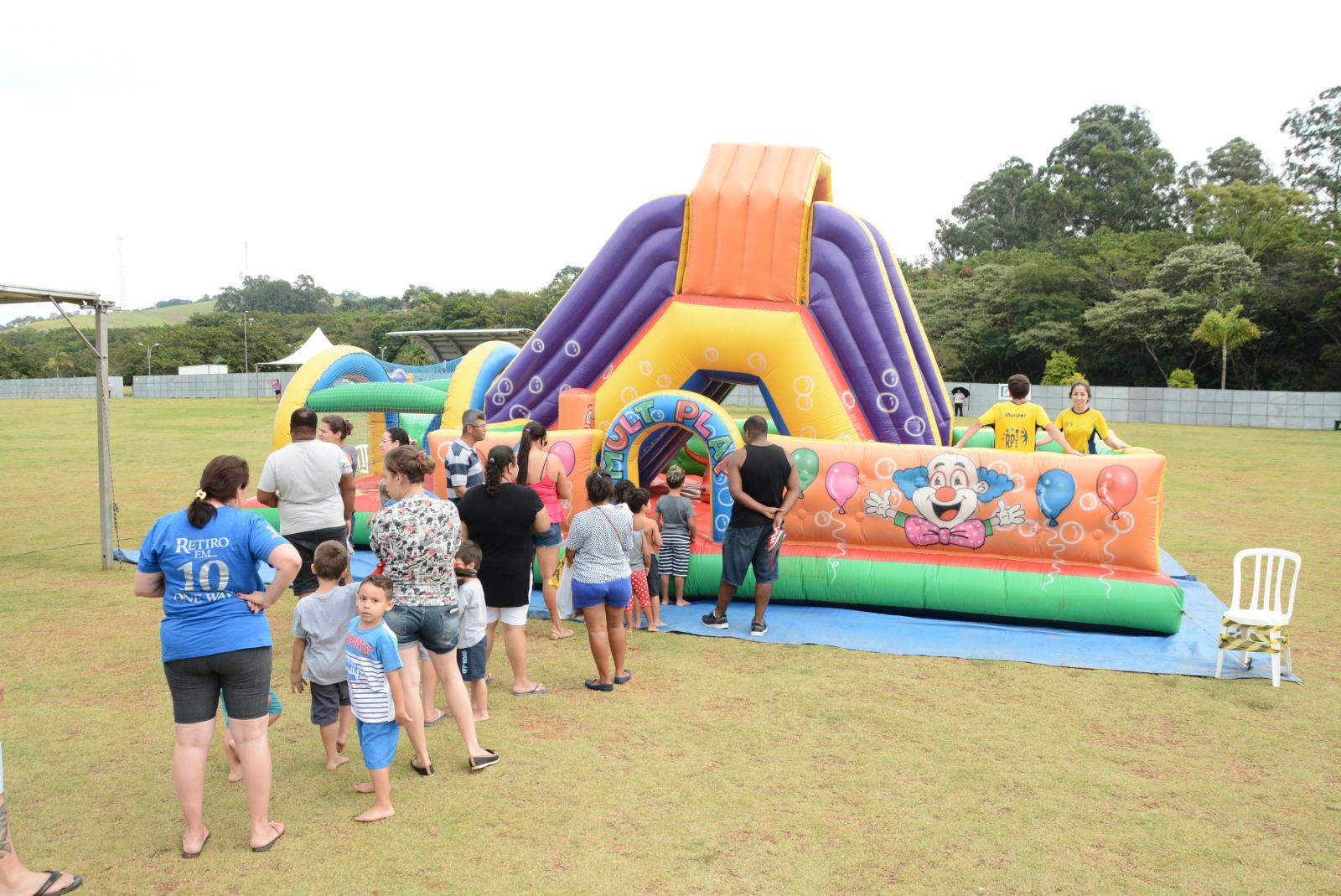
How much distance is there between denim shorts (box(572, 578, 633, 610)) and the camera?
5418 mm

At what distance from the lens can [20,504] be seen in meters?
12.4

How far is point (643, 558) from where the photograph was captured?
267 inches

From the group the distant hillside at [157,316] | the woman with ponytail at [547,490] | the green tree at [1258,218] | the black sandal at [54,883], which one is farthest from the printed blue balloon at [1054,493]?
the distant hillside at [157,316]

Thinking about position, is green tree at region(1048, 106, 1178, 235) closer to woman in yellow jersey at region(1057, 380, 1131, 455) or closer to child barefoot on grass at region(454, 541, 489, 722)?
woman in yellow jersey at region(1057, 380, 1131, 455)

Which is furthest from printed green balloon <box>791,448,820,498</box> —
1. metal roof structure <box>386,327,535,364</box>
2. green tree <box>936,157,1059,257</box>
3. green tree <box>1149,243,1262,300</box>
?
green tree <box>936,157,1059,257</box>

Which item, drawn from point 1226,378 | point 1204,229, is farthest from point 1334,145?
point 1226,378

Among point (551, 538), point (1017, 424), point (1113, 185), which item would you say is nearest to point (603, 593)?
point (551, 538)

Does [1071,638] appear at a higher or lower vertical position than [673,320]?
lower

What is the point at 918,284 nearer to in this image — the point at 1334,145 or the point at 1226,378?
the point at 1226,378

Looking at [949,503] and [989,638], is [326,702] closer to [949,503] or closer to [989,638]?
[989,638]

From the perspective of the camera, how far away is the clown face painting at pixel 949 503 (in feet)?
24.4

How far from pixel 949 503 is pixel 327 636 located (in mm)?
4828

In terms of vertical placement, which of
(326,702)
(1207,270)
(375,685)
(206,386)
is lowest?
(326,702)

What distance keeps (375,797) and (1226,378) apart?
38685 mm
